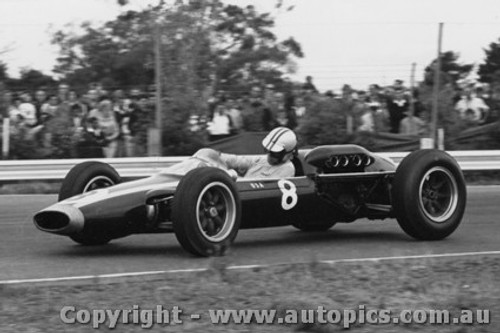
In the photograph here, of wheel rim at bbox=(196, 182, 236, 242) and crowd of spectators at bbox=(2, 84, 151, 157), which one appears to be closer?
wheel rim at bbox=(196, 182, 236, 242)

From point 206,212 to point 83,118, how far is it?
8.13m

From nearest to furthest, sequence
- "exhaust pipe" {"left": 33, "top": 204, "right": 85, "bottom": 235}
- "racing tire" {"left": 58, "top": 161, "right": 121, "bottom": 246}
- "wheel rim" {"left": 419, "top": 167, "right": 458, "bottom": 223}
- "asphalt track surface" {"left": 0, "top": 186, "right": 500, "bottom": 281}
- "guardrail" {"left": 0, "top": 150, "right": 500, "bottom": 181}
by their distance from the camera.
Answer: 1. "asphalt track surface" {"left": 0, "top": 186, "right": 500, "bottom": 281}
2. "exhaust pipe" {"left": 33, "top": 204, "right": 85, "bottom": 235}
3. "racing tire" {"left": 58, "top": 161, "right": 121, "bottom": 246}
4. "wheel rim" {"left": 419, "top": 167, "right": 458, "bottom": 223}
5. "guardrail" {"left": 0, "top": 150, "right": 500, "bottom": 181}

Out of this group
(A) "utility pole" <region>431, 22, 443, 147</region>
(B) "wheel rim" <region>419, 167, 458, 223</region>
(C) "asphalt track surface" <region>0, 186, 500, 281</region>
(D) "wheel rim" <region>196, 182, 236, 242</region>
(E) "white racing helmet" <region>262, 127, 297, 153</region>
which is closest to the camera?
(C) "asphalt track surface" <region>0, 186, 500, 281</region>

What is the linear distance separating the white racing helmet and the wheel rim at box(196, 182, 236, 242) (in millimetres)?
1020

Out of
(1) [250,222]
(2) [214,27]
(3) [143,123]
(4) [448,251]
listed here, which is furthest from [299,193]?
(2) [214,27]

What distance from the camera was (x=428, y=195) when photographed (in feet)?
28.0

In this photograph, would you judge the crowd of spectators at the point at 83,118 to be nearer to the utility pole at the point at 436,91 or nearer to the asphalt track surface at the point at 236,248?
the utility pole at the point at 436,91

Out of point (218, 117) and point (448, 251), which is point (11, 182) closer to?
point (218, 117)

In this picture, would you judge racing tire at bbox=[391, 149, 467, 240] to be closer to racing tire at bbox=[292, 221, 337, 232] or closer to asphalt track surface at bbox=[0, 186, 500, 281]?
asphalt track surface at bbox=[0, 186, 500, 281]

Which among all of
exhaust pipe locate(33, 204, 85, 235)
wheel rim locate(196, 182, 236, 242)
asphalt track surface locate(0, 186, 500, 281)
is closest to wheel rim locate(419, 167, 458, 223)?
asphalt track surface locate(0, 186, 500, 281)

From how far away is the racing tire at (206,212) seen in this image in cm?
711

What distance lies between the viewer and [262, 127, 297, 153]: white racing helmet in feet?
27.5

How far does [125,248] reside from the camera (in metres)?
8.10

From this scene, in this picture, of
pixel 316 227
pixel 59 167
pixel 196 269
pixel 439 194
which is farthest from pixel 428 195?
pixel 59 167
